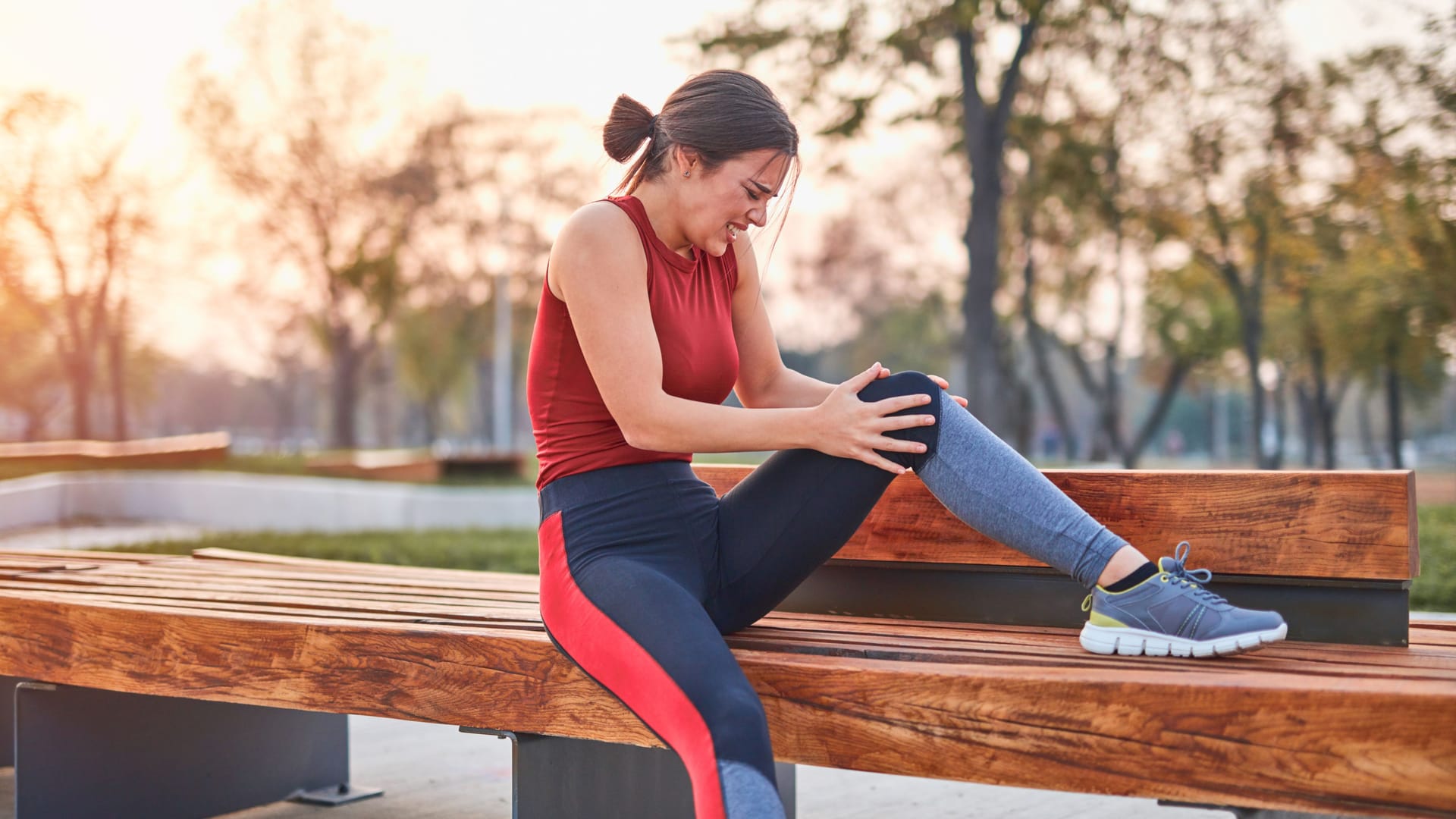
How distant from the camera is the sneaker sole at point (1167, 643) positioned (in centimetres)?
205

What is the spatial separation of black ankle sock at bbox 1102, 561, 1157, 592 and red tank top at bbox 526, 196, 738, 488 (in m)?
0.81

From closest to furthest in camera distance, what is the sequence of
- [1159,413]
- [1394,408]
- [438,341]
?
[1394,408] < [1159,413] < [438,341]

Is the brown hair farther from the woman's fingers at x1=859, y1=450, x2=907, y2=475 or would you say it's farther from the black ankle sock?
the black ankle sock

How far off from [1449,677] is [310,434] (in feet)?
275

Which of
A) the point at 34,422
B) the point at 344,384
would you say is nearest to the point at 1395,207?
the point at 344,384

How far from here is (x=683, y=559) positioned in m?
2.27

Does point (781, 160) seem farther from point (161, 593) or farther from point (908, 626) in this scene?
point (161, 593)

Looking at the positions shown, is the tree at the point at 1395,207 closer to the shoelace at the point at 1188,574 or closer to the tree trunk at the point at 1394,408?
the tree trunk at the point at 1394,408

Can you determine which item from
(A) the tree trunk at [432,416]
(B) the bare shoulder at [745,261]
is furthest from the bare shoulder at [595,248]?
(A) the tree trunk at [432,416]

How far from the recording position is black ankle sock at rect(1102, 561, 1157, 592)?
212 cm

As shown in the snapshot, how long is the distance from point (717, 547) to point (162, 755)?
6.01 ft

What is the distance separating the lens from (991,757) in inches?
76.5

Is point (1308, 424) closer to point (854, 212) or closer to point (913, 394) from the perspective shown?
point (854, 212)

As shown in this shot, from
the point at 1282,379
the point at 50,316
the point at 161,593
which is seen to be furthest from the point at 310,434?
the point at 161,593
